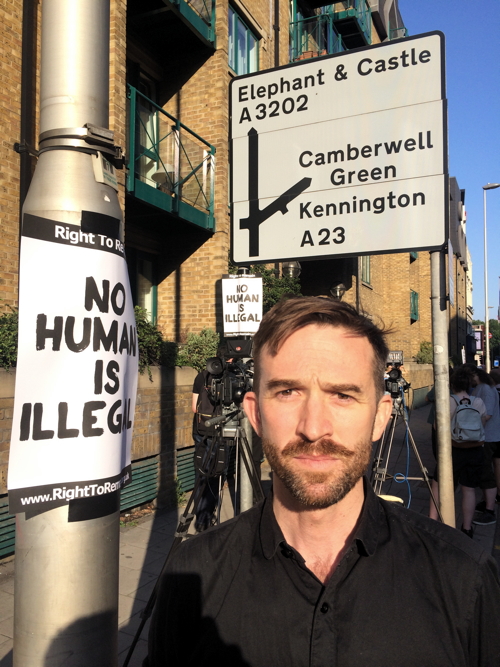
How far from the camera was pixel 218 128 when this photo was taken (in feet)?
32.9

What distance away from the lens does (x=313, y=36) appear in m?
14.6

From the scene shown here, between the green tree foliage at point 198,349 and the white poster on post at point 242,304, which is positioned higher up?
the white poster on post at point 242,304

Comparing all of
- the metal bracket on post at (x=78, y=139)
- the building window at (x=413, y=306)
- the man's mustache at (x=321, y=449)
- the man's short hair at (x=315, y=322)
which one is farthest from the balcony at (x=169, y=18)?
the building window at (x=413, y=306)

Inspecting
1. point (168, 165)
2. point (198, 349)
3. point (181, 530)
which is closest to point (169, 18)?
point (168, 165)

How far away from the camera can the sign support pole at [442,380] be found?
4633 millimetres

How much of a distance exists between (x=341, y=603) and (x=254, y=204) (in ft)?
8.90

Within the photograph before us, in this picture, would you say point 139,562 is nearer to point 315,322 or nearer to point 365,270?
point 315,322

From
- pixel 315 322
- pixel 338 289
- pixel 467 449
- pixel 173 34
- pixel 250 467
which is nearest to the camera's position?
pixel 315 322

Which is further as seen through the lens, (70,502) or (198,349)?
(198,349)

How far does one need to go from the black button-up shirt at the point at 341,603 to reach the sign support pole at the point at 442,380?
325 cm

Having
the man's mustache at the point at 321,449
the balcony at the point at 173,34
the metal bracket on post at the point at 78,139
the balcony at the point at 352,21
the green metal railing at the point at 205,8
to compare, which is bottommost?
the man's mustache at the point at 321,449

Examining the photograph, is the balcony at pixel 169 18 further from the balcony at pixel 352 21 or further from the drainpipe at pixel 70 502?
the drainpipe at pixel 70 502

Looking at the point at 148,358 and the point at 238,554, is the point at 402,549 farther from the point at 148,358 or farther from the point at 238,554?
the point at 148,358

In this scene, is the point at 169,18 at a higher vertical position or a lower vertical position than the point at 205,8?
lower
